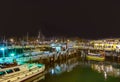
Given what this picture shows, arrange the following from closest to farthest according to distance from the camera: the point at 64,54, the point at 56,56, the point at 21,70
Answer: the point at 21,70 → the point at 56,56 → the point at 64,54

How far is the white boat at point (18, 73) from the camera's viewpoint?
2955 cm

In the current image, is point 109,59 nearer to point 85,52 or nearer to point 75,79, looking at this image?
point 85,52

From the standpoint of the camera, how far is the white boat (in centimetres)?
2955

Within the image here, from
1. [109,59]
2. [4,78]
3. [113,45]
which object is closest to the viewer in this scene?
[4,78]

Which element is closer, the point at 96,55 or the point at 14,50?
the point at 14,50

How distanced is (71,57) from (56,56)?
17.7 metres

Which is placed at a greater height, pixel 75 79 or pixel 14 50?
pixel 14 50

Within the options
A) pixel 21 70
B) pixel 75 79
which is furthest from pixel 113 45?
pixel 21 70

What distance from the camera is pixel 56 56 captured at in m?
59.1

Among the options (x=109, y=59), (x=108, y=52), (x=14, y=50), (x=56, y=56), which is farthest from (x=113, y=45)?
(x=14, y=50)

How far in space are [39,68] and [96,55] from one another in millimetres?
36866

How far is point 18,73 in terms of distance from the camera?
3234 cm

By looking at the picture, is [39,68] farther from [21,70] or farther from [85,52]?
[85,52]

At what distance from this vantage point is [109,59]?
72438 millimetres
